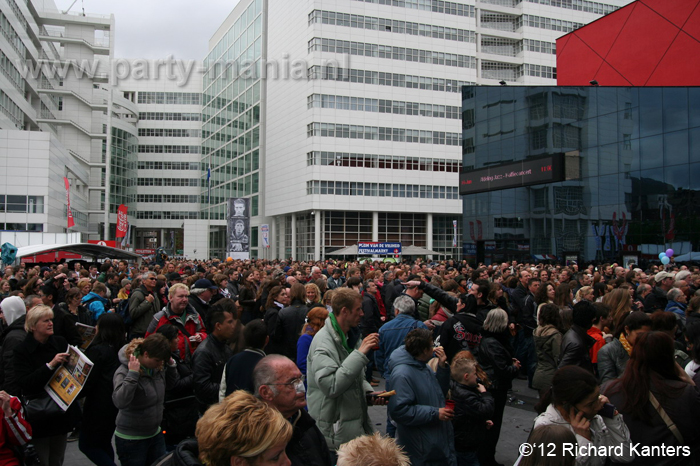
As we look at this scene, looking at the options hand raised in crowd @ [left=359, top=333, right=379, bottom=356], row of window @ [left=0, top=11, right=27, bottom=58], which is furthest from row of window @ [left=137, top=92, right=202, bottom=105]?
hand raised in crowd @ [left=359, top=333, right=379, bottom=356]

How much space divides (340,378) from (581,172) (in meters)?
29.2

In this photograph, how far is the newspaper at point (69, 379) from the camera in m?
4.39

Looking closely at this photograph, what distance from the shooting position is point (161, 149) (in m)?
85.6

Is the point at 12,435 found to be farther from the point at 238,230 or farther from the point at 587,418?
the point at 238,230

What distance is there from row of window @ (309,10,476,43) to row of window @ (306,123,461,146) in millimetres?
9870

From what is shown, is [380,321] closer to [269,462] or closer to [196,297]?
[196,297]

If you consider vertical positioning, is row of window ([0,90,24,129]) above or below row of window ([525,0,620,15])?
below

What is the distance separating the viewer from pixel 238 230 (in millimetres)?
29844

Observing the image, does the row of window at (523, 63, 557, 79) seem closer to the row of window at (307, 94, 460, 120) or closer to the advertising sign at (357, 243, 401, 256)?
the row of window at (307, 94, 460, 120)

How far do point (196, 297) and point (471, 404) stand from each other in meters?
4.47

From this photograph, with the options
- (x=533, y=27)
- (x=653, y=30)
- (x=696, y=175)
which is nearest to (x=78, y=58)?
(x=533, y=27)

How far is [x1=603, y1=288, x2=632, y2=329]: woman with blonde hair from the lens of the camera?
5988mm

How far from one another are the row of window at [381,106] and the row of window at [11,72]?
90.9ft

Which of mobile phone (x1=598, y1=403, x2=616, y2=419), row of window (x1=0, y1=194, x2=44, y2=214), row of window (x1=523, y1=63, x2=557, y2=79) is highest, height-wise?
row of window (x1=523, y1=63, x2=557, y2=79)
